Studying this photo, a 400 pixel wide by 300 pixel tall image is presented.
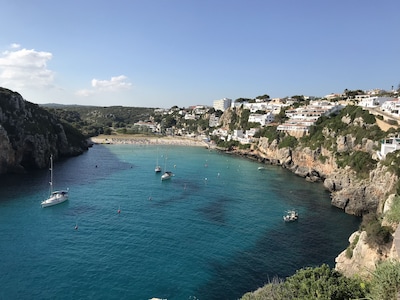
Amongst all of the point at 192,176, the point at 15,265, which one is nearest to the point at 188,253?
the point at 15,265

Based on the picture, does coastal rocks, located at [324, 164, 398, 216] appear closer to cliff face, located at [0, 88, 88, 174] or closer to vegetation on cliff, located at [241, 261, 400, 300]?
vegetation on cliff, located at [241, 261, 400, 300]

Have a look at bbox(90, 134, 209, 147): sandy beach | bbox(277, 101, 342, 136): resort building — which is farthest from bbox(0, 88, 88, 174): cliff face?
bbox(277, 101, 342, 136): resort building

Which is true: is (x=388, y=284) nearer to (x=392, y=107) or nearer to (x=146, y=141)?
(x=392, y=107)

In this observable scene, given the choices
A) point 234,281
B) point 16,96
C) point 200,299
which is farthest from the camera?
point 16,96

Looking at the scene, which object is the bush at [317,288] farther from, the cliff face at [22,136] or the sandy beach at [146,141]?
the sandy beach at [146,141]

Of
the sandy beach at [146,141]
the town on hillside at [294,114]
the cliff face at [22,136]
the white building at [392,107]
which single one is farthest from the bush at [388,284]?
the sandy beach at [146,141]

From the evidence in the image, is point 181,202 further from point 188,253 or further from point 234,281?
point 234,281
